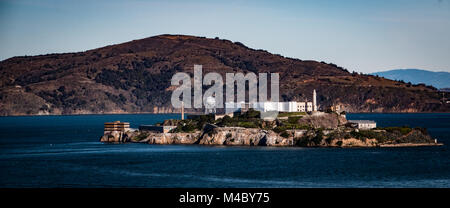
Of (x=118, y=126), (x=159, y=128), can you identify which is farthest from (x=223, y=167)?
(x=118, y=126)

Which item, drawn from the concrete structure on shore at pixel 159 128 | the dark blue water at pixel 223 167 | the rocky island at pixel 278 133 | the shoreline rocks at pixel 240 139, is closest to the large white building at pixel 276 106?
the rocky island at pixel 278 133

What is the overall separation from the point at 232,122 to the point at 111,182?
2112 inches

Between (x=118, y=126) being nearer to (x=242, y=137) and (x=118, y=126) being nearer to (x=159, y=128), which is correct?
(x=159, y=128)

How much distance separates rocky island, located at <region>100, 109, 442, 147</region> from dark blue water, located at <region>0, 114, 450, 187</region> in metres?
4.15

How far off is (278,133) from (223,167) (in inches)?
1191

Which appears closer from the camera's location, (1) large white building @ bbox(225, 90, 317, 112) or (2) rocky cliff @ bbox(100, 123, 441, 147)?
(2) rocky cliff @ bbox(100, 123, 441, 147)

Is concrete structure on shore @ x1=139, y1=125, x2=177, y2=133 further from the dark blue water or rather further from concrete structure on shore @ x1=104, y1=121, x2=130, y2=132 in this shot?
the dark blue water

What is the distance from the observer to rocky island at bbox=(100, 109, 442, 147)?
10519 cm

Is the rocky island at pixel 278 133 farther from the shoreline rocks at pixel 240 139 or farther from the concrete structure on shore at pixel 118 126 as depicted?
the concrete structure on shore at pixel 118 126

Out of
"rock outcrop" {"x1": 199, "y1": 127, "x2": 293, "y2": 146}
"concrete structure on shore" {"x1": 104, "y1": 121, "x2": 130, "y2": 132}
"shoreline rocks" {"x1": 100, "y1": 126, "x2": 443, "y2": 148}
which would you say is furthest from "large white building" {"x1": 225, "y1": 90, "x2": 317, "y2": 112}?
"concrete structure on shore" {"x1": 104, "y1": 121, "x2": 130, "y2": 132}

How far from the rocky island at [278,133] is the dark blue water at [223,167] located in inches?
164

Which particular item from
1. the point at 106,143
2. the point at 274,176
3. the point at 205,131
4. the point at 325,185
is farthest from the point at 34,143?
the point at 325,185

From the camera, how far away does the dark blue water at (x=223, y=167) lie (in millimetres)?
67938

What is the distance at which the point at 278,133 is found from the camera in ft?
359
